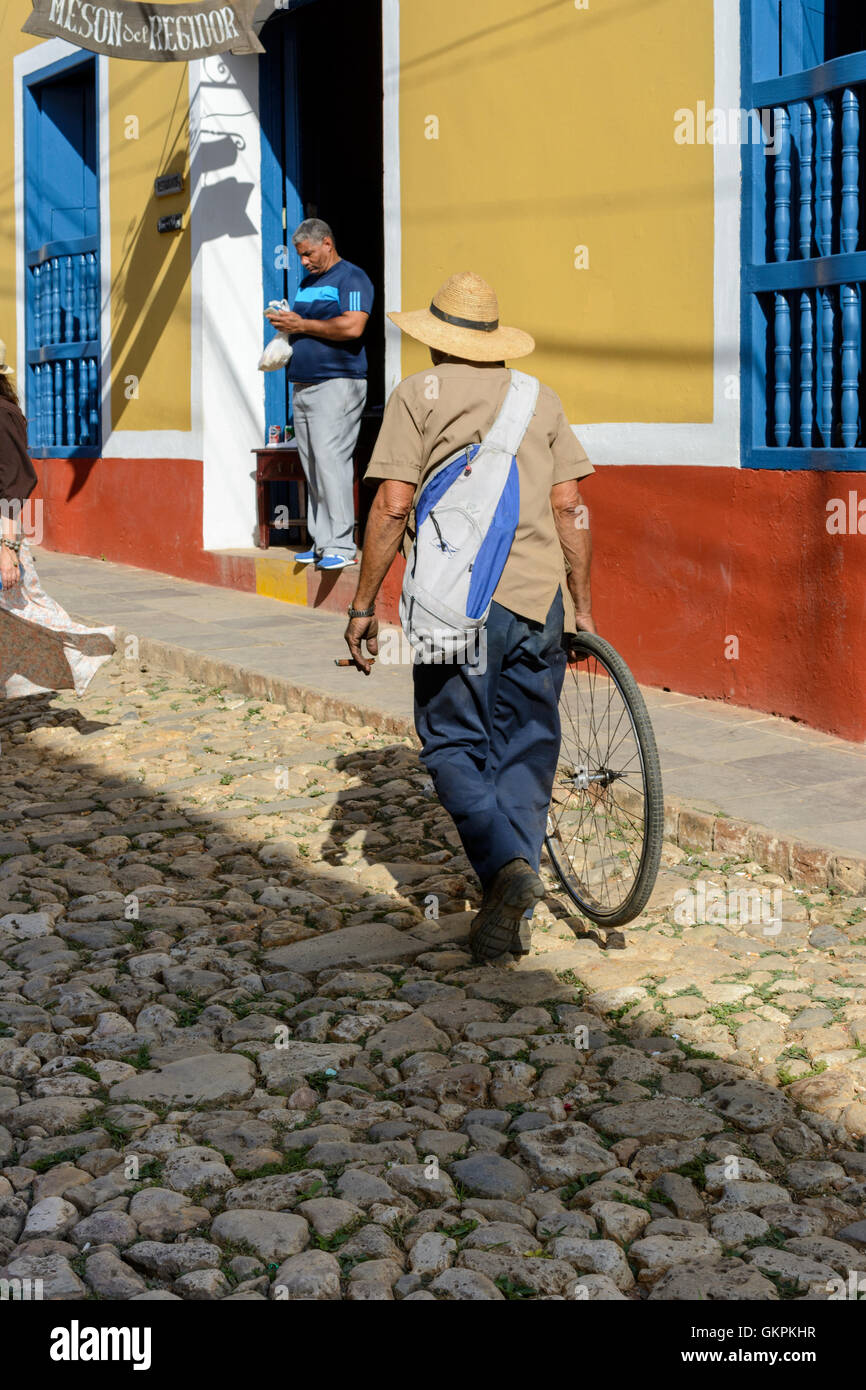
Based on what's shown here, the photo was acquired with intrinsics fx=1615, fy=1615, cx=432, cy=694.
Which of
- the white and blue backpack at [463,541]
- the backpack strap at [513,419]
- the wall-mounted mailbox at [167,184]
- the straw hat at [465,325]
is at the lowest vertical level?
the white and blue backpack at [463,541]

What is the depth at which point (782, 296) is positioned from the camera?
21.0 ft

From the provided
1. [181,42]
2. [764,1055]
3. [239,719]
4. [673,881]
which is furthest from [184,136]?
[764,1055]

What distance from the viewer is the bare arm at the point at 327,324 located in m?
8.95

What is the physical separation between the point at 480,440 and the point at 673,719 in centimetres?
261

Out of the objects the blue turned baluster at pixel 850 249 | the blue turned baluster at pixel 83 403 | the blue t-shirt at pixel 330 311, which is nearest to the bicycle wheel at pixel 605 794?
the blue turned baluster at pixel 850 249

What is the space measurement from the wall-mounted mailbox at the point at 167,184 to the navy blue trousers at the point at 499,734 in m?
7.29

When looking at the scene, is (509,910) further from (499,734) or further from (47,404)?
(47,404)

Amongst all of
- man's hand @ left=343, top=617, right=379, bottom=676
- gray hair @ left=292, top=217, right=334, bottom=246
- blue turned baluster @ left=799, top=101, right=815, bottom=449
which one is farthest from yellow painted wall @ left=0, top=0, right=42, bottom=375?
man's hand @ left=343, top=617, right=379, bottom=676

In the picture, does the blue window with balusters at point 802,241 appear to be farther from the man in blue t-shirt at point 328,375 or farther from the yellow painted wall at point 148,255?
the yellow painted wall at point 148,255

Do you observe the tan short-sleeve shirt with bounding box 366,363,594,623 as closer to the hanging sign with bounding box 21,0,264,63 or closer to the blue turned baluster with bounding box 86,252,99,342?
the hanging sign with bounding box 21,0,264,63

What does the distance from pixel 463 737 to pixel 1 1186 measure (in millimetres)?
1706

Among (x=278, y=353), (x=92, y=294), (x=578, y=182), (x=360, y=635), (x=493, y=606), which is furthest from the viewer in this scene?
(x=92, y=294)

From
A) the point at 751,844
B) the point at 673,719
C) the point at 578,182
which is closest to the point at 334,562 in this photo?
the point at 578,182
